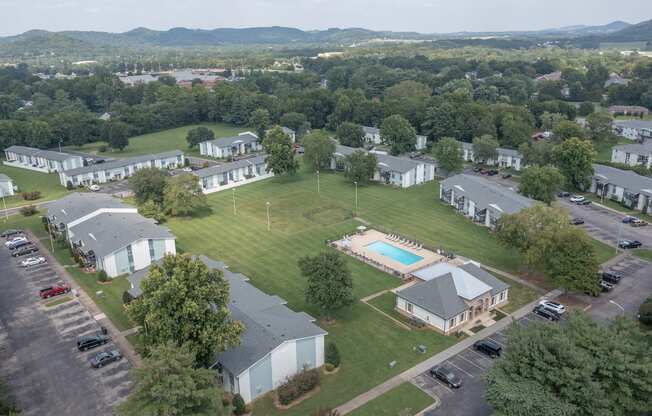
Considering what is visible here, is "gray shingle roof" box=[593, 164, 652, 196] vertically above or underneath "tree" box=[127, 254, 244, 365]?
underneath

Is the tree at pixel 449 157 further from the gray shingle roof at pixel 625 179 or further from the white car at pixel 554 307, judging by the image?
the white car at pixel 554 307

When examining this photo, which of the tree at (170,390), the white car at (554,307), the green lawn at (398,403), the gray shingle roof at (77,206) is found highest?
the tree at (170,390)

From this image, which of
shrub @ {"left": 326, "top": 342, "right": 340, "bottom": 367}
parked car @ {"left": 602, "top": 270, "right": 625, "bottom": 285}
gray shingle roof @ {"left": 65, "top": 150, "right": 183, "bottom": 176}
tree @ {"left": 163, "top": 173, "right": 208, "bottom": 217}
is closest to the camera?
shrub @ {"left": 326, "top": 342, "right": 340, "bottom": 367}

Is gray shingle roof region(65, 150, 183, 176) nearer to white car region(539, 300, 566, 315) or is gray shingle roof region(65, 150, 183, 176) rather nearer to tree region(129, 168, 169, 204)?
tree region(129, 168, 169, 204)

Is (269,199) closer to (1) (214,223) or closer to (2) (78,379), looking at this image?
(1) (214,223)

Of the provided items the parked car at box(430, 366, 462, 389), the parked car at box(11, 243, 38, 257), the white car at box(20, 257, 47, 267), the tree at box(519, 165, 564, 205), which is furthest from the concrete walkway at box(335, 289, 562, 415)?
the parked car at box(11, 243, 38, 257)

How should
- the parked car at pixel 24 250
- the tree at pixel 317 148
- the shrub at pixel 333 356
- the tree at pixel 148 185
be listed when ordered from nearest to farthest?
Result: the shrub at pixel 333 356 → the parked car at pixel 24 250 → the tree at pixel 148 185 → the tree at pixel 317 148

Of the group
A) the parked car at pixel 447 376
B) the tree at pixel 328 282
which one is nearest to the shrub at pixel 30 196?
the tree at pixel 328 282
